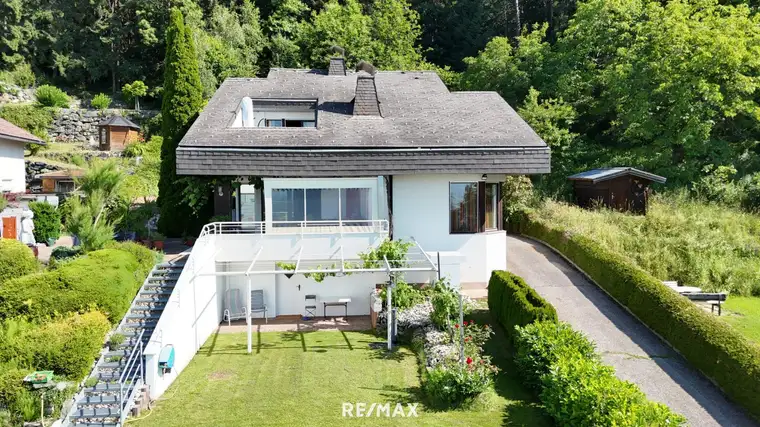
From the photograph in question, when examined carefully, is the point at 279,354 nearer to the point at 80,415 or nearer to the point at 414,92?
the point at 80,415

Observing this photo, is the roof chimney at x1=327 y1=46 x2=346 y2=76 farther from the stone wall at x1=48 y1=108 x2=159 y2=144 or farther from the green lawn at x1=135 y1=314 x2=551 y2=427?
the stone wall at x1=48 y1=108 x2=159 y2=144

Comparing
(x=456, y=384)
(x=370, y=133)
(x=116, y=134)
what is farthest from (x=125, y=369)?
(x=116, y=134)

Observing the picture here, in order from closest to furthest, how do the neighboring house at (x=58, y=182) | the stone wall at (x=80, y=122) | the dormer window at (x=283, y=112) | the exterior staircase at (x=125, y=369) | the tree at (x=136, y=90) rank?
the exterior staircase at (x=125, y=369)
the dormer window at (x=283, y=112)
the neighboring house at (x=58, y=182)
the stone wall at (x=80, y=122)
the tree at (x=136, y=90)

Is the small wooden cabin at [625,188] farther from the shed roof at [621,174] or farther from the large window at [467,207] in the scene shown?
the large window at [467,207]

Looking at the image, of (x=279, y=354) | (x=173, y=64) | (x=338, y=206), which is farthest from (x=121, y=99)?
(x=279, y=354)

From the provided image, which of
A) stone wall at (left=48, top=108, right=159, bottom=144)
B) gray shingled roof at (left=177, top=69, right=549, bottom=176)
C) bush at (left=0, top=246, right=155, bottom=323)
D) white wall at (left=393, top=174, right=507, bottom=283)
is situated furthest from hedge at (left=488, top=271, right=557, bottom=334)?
stone wall at (left=48, top=108, right=159, bottom=144)

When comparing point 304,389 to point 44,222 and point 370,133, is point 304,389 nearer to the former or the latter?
point 370,133

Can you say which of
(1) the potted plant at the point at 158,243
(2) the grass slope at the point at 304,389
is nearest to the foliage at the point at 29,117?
(1) the potted plant at the point at 158,243

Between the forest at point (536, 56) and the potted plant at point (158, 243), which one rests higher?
the forest at point (536, 56)
